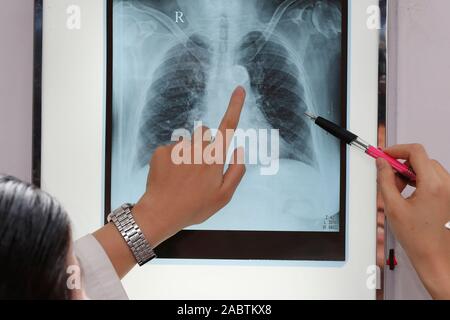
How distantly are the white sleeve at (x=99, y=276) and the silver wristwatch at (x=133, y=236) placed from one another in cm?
4

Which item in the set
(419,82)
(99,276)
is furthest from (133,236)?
(419,82)

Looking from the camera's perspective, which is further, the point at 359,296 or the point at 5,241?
the point at 359,296

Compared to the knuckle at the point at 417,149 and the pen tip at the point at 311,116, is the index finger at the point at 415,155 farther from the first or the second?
the pen tip at the point at 311,116

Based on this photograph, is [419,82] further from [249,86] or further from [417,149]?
[249,86]

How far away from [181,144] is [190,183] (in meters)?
0.06

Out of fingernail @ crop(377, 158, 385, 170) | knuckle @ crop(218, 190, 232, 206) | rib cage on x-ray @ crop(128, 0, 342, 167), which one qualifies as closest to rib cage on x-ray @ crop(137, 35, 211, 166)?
rib cage on x-ray @ crop(128, 0, 342, 167)

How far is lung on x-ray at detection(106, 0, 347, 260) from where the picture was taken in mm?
665

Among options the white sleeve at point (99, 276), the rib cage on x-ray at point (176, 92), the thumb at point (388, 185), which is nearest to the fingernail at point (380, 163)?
the thumb at point (388, 185)

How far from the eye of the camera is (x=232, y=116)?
2.16 feet

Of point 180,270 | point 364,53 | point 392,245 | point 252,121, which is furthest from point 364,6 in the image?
point 180,270

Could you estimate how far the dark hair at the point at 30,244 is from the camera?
0.40m

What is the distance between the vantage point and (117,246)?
608 mm

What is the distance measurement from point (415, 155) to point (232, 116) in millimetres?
241

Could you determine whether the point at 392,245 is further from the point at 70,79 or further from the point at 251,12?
the point at 70,79
